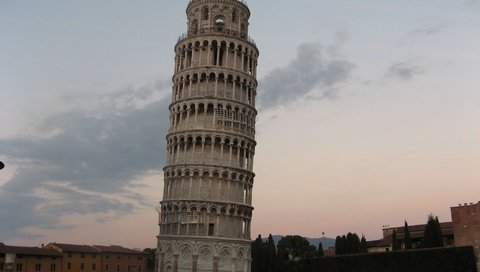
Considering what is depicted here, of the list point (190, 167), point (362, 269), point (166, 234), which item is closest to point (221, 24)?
point (190, 167)

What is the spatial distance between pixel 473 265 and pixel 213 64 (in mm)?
27873

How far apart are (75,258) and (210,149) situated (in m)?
44.3

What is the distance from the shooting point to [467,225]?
35.7 meters

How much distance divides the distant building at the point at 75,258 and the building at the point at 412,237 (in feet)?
133

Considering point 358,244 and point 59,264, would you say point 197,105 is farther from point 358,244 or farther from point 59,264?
point 59,264

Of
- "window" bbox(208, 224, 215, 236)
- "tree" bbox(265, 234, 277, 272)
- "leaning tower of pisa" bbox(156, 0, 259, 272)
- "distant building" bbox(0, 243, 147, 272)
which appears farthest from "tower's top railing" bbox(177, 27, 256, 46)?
"distant building" bbox(0, 243, 147, 272)

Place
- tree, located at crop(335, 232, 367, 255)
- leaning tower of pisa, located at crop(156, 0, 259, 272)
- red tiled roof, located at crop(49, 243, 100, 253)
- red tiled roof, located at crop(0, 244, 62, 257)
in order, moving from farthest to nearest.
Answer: red tiled roof, located at crop(49, 243, 100, 253) → red tiled roof, located at crop(0, 244, 62, 257) → tree, located at crop(335, 232, 367, 255) → leaning tower of pisa, located at crop(156, 0, 259, 272)

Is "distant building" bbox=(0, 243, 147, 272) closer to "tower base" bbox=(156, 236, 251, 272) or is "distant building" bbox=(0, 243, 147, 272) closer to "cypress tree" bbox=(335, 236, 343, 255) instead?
"tower base" bbox=(156, 236, 251, 272)

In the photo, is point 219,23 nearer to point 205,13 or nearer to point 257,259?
point 205,13

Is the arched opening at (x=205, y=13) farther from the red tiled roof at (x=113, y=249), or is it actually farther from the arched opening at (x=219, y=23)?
the red tiled roof at (x=113, y=249)

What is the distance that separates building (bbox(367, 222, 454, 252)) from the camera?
56.7 meters

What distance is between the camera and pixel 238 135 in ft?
149

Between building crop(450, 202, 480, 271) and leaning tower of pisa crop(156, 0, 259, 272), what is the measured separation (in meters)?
17.9

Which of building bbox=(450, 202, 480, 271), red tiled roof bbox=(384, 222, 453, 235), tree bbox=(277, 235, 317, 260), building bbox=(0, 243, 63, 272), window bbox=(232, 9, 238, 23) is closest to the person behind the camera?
building bbox=(450, 202, 480, 271)
